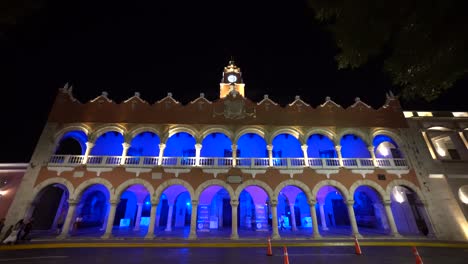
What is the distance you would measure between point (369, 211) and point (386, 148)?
21.0ft

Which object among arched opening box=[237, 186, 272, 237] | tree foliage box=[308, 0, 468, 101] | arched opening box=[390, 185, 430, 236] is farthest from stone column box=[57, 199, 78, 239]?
arched opening box=[390, 185, 430, 236]

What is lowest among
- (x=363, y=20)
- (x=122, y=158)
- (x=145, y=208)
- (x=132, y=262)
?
(x=132, y=262)

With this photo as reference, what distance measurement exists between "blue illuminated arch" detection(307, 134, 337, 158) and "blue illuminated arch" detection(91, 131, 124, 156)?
1898 centimetres

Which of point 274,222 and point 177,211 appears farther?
point 177,211

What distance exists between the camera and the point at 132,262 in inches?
314

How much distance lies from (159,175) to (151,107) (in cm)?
627

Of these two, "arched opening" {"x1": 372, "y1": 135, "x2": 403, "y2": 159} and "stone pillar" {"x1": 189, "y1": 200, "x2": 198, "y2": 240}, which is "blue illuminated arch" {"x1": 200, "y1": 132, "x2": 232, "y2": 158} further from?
"arched opening" {"x1": 372, "y1": 135, "x2": 403, "y2": 159}

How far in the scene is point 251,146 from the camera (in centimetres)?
1953

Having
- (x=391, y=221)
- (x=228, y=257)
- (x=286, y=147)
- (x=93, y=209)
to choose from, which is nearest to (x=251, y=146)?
(x=286, y=147)

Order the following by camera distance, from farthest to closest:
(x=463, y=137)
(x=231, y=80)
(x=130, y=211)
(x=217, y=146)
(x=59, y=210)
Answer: (x=231, y=80)
(x=217, y=146)
(x=130, y=211)
(x=59, y=210)
(x=463, y=137)

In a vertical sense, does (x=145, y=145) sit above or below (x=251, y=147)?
above

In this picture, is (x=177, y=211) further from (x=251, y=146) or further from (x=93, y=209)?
(x=251, y=146)

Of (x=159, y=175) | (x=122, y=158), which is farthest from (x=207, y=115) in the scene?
(x=122, y=158)

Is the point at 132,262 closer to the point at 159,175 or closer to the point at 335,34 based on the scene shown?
the point at 159,175
